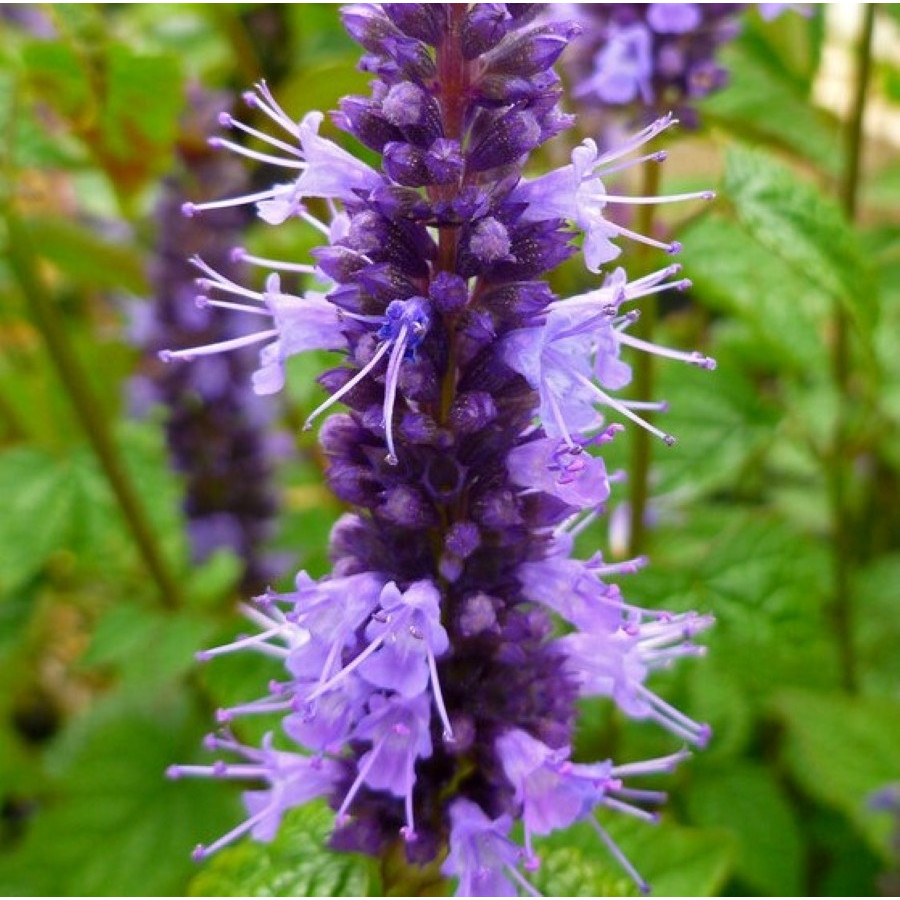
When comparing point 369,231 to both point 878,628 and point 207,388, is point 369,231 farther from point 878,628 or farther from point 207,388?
point 878,628

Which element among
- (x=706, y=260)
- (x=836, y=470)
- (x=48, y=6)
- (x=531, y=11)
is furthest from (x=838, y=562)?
(x=48, y=6)

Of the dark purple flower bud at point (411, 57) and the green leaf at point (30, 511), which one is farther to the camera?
the green leaf at point (30, 511)

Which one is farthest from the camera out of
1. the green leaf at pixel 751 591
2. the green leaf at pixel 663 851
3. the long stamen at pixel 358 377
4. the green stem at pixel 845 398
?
the green stem at pixel 845 398

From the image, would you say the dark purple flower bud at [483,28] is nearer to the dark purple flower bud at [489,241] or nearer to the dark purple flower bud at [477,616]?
the dark purple flower bud at [489,241]

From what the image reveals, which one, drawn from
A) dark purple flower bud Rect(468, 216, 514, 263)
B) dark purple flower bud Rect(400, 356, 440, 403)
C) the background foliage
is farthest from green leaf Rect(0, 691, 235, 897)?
dark purple flower bud Rect(468, 216, 514, 263)

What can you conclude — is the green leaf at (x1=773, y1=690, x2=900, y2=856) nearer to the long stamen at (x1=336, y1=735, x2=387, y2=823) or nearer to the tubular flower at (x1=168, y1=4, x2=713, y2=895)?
the tubular flower at (x1=168, y1=4, x2=713, y2=895)

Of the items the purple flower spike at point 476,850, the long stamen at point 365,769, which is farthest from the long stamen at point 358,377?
the purple flower spike at point 476,850
